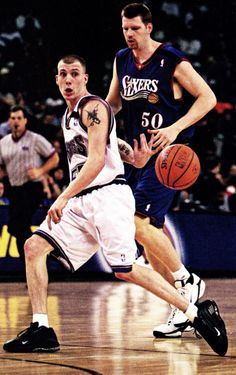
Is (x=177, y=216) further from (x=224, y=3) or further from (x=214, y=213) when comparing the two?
(x=224, y=3)

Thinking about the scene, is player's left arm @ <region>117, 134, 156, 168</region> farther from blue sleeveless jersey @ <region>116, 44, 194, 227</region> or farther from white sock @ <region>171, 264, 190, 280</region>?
white sock @ <region>171, 264, 190, 280</region>

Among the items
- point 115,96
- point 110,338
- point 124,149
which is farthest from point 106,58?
point 110,338

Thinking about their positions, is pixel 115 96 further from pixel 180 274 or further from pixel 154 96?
pixel 180 274

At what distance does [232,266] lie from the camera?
15.1m

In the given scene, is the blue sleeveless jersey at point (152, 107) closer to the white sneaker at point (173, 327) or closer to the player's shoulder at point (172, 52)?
the player's shoulder at point (172, 52)

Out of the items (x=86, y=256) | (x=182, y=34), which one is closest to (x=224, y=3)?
(x=182, y=34)

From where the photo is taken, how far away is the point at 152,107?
8.51 meters

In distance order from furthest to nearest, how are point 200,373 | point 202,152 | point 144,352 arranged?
point 202,152 < point 144,352 < point 200,373

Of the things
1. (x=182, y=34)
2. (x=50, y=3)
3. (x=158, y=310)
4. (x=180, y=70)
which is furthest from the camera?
(x=182, y=34)

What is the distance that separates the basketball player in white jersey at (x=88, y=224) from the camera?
7.25 meters

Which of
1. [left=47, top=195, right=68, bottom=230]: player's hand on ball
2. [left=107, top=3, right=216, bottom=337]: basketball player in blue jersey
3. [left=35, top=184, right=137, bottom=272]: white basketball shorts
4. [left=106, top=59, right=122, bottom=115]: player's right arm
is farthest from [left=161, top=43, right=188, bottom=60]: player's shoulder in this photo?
[left=47, top=195, right=68, bottom=230]: player's hand on ball

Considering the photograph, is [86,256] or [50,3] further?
[50,3]

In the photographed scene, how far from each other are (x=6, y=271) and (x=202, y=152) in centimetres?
540

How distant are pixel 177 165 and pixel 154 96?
0.71m
